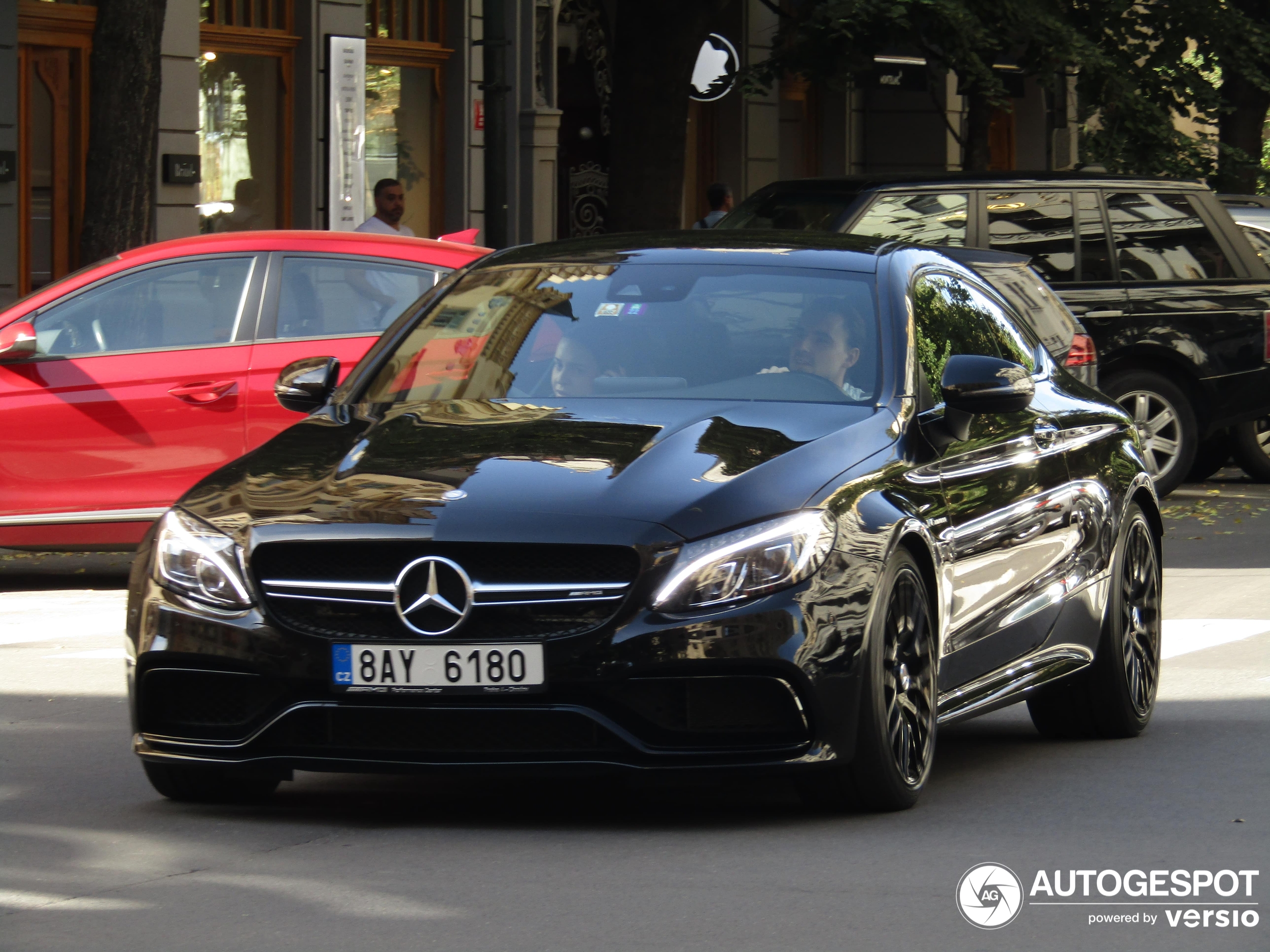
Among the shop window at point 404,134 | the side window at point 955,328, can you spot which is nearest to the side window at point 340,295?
the side window at point 955,328

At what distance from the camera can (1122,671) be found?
7.97 meters

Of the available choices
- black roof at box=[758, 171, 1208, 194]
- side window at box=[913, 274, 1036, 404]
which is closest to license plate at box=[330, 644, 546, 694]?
side window at box=[913, 274, 1036, 404]

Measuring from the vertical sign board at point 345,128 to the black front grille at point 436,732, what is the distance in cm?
1680

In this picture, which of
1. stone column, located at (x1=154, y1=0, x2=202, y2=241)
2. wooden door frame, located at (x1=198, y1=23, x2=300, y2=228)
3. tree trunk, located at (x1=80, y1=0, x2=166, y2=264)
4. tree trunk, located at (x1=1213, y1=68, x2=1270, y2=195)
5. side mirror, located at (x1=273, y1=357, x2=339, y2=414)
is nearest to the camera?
side mirror, located at (x1=273, y1=357, x2=339, y2=414)

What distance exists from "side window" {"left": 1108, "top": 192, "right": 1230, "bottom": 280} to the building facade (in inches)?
160

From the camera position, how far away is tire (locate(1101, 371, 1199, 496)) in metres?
16.6

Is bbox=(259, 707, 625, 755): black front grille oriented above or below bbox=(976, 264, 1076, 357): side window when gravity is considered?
below

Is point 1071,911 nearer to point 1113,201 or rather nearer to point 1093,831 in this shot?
point 1093,831

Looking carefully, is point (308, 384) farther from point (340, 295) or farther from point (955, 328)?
point (340, 295)

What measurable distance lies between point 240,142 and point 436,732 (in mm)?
17258

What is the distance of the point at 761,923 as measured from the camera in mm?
5148

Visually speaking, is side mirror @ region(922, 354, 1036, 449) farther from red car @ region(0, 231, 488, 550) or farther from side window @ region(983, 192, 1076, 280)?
side window @ region(983, 192, 1076, 280)

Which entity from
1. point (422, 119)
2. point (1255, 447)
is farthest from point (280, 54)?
point (1255, 447)

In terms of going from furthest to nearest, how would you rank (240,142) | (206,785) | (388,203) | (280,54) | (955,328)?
(280,54) < (240,142) < (388,203) < (955,328) < (206,785)
